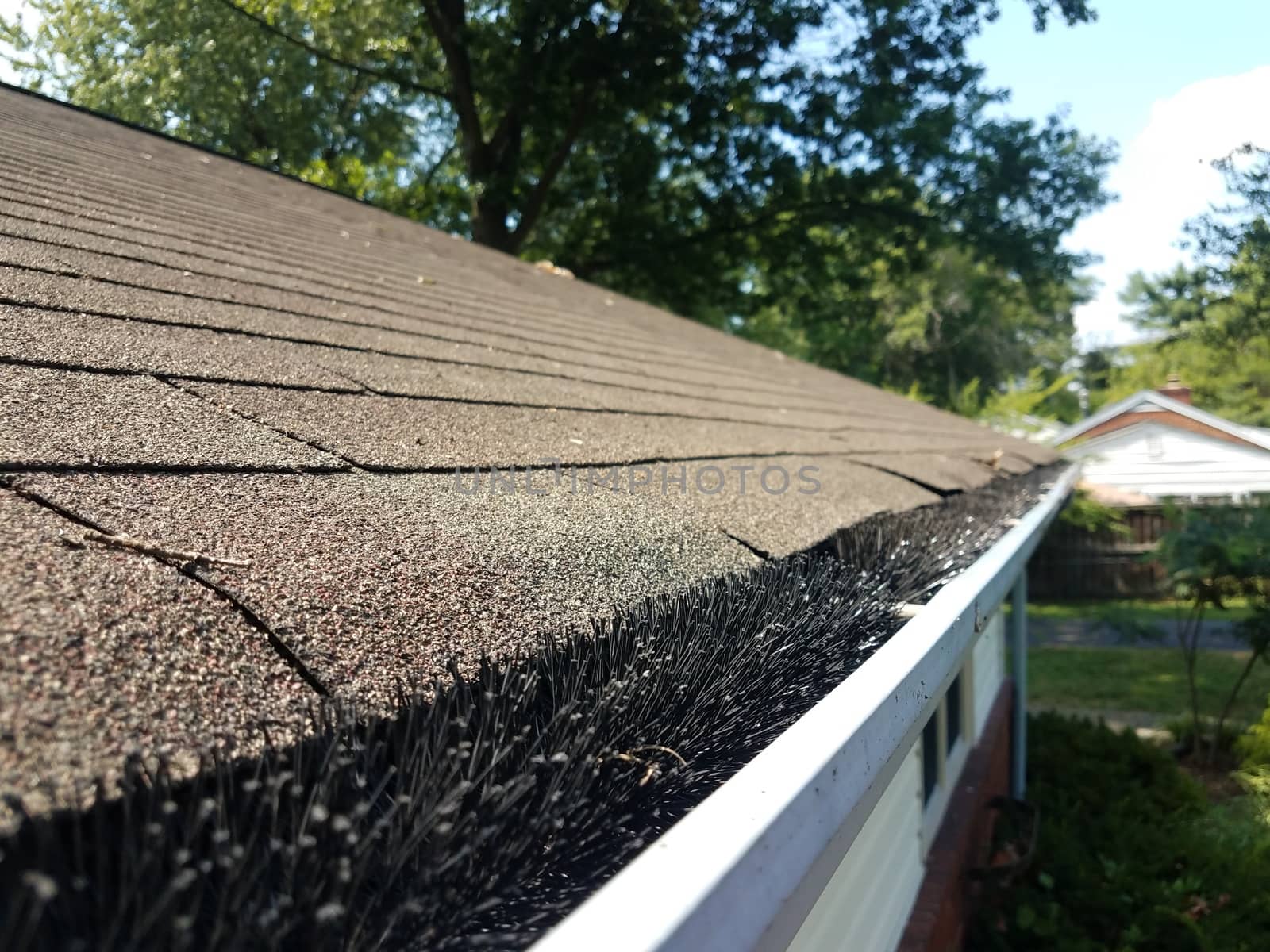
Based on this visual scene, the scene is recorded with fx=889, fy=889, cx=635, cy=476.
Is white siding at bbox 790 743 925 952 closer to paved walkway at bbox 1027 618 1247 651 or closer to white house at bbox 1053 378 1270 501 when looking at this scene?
paved walkway at bbox 1027 618 1247 651

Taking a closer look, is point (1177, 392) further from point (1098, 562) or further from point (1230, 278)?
point (1230, 278)

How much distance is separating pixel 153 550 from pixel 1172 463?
89.3ft

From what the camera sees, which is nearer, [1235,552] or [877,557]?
[877,557]

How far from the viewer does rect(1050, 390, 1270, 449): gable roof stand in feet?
75.0

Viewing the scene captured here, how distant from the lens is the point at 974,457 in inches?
191

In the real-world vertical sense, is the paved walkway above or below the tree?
below

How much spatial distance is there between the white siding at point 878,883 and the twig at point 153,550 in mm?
1499

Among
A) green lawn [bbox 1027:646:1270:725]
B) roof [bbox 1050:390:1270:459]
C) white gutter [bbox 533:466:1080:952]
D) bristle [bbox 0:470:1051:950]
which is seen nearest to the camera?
bristle [bbox 0:470:1051:950]

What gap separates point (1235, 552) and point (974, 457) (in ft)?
18.2

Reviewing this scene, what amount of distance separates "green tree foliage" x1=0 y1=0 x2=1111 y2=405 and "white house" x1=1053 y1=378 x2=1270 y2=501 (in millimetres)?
7406

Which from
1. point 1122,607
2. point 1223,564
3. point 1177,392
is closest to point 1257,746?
point 1223,564

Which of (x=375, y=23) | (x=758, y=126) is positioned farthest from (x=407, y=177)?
(x=758, y=126)

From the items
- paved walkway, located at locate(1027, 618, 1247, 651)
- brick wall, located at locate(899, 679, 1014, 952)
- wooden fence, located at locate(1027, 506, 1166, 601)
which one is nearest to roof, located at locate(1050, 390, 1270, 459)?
wooden fence, located at locate(1027, 506, 1166, 601)

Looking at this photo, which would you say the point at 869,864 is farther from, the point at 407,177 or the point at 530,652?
the point at 407,177
